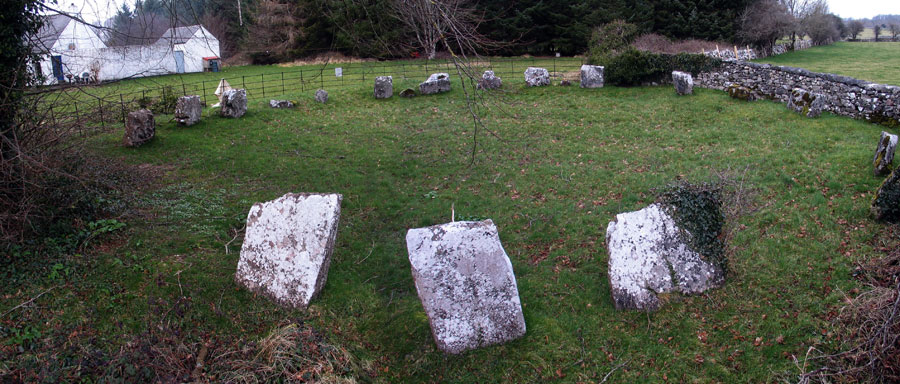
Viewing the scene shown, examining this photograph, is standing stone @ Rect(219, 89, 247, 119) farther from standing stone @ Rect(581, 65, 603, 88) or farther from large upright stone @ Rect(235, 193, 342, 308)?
standing stone @ Rect(581, 65, 603, 88)

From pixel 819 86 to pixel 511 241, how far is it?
41.0 ft

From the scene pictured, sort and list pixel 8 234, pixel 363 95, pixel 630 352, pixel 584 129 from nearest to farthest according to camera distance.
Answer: pixel 630 352 < pixel 8 234 < pixel 584 129 < pixel 363 95

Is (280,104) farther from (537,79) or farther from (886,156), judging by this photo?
(886,156)

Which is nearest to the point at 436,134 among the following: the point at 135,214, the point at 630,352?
the point at 135,214

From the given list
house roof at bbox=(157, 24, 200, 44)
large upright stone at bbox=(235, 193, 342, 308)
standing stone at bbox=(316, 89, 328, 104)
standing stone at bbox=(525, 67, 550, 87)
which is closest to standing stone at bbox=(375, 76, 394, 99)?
standing stone at bbox=(316, 89, 328, 104)

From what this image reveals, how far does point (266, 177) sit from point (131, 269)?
465 cm

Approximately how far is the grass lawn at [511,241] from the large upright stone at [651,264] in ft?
0.81

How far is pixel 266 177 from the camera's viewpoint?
38.8 feet

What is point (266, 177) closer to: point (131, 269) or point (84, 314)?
point (131, 269)

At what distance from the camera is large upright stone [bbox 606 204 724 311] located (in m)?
6.68

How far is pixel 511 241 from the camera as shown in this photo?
9.02 m

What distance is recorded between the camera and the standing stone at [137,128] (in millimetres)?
13820

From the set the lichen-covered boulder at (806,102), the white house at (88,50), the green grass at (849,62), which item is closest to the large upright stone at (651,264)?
the white house at (88,50)

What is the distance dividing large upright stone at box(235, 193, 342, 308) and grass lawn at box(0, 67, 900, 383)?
22 centimetres
